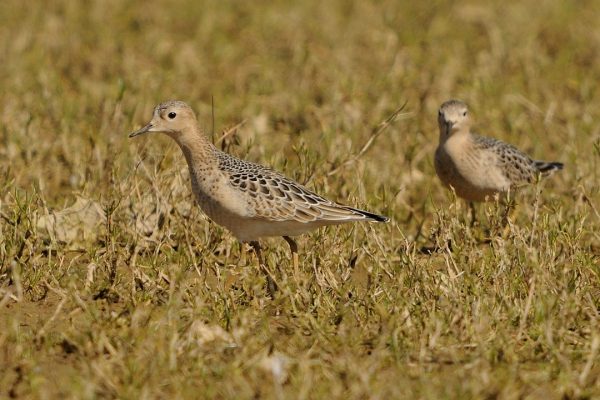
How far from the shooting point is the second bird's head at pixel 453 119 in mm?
8648

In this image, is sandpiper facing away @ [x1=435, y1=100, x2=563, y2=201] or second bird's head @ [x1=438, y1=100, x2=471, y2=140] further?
second bird's head @ [x1=438, y1=100, x2=471, y2=140]

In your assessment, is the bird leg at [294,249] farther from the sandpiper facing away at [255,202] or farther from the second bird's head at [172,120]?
the second bird's head at [172,120]

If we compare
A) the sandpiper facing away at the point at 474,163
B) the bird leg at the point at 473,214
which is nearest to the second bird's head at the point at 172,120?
the sandpiper facing away at the point at 474,163

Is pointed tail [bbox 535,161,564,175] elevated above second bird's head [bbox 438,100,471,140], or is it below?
below

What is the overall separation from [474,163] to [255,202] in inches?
90.4

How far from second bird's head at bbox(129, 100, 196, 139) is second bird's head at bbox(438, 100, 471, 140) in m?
2.24

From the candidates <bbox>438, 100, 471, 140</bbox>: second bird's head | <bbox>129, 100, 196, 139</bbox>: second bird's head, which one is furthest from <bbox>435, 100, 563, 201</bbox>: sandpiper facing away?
<bbox>129, 100, 196, 139</bbox>: second bird's head

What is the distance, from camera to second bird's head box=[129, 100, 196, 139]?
7.26 meters

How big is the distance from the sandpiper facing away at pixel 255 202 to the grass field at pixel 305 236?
0.82 ft

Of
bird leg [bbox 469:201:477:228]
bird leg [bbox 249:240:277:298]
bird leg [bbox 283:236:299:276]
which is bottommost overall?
bird leg [bbox 469:201:477:228]

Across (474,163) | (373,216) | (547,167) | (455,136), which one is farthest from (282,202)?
(547,167)

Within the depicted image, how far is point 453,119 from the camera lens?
8656 millimetres

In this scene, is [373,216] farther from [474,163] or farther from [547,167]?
[547,167]

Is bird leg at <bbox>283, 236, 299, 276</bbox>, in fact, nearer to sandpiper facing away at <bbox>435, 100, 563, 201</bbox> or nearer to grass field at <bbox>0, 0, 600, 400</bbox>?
grass field at <bbox>0, 0, 600, 400</bbox>
